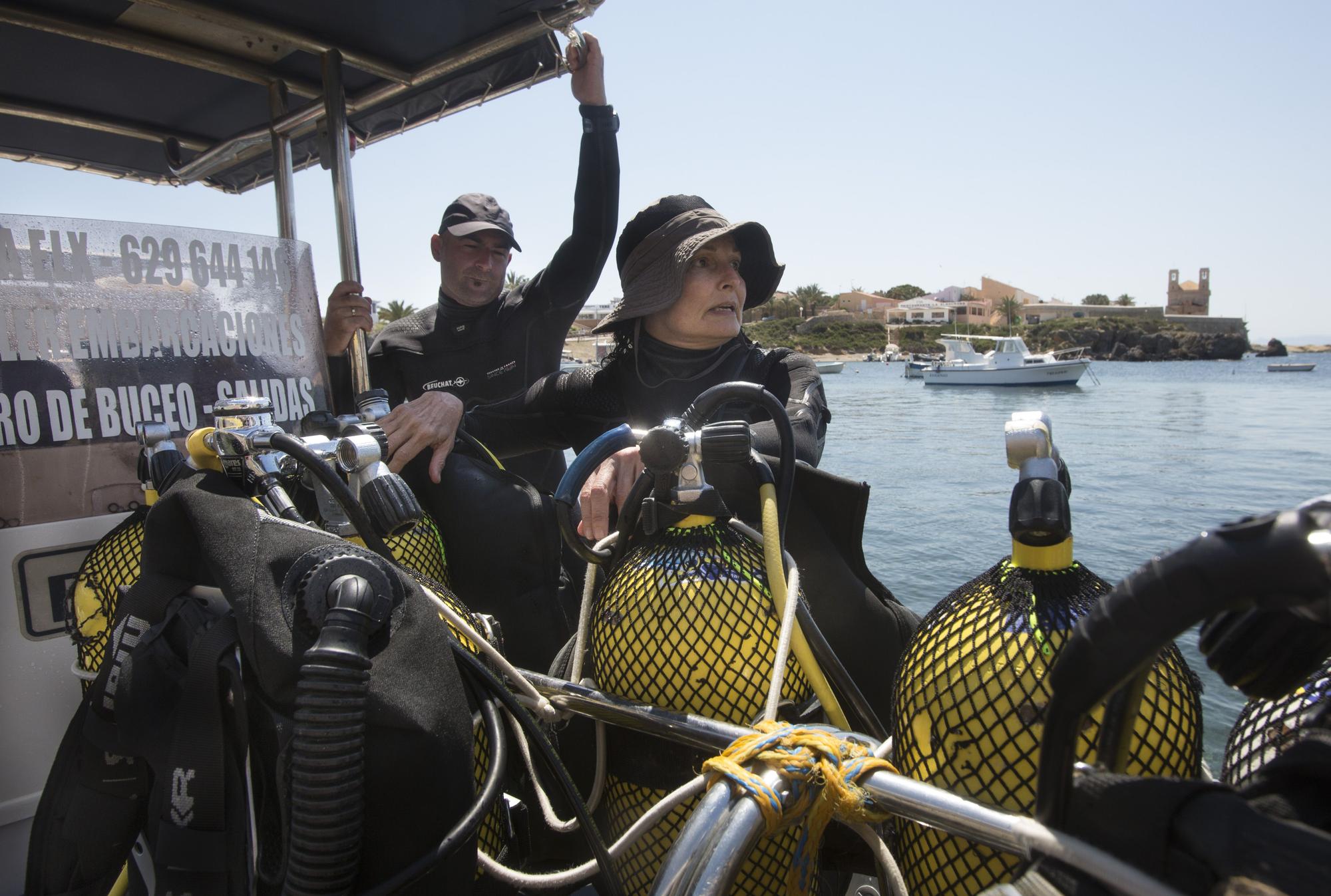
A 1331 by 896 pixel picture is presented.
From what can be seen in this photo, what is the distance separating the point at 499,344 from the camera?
Result: 3.70 m

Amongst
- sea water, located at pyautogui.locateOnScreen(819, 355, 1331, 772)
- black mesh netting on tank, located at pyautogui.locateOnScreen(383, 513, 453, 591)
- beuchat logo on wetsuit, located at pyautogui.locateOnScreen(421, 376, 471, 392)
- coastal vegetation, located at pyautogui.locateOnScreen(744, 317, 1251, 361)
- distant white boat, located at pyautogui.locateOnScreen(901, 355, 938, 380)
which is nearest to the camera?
black mesh netting on tank, located at pyautogui.locateOnScreen(383, 513, 453, 591)

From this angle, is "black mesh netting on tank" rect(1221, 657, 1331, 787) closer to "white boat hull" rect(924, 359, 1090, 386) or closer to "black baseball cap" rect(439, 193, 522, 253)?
"black baseball cap" rect(439, 193, 522, 253)

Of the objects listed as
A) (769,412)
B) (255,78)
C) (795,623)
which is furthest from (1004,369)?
(795,623)

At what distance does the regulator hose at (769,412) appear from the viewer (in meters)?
1.39

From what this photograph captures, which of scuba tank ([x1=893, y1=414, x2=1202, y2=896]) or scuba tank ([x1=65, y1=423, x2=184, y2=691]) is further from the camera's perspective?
scuba tank ([x1=65, y1=423, x2=184, y2=691])

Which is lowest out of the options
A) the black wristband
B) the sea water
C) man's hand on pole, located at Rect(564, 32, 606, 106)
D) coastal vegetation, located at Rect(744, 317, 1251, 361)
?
the sea water

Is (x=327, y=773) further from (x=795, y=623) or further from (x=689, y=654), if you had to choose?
Result: (x=795, y=623)

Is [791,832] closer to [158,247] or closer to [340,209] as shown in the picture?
[158,247]

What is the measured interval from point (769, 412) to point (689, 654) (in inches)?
17.0

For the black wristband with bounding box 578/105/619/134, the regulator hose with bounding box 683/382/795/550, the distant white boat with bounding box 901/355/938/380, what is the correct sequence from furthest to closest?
the distant white boat with bounding box 901/355/938/380, the black wristband with bounding box 578/105/619/134, the regulator hose with bounding box 683/382/795/550

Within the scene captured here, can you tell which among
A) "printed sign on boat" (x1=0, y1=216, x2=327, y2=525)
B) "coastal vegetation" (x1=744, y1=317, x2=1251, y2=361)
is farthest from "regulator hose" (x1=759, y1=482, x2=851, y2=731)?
"coastal vegetation" (x1=744, y1=317, x2=1251, y2=361)

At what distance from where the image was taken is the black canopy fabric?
105 inches

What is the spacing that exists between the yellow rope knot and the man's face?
3021 millimetres

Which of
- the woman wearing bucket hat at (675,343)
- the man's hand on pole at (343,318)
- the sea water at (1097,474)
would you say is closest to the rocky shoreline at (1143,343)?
the sea water at (1097,474)
